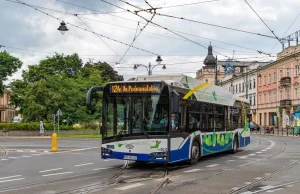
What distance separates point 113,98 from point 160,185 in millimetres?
4192

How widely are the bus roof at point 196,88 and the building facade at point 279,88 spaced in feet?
133

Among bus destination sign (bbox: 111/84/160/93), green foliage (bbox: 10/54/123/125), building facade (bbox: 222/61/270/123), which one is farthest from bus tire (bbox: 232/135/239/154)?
building facade (bbox: 222/61/270/123)

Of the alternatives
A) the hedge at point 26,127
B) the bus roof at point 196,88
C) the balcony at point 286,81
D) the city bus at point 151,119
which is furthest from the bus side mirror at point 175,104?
the balcony at point 286,81

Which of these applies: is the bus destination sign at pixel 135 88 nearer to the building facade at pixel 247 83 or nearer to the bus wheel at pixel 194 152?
the bus wheel at pixel 194 152

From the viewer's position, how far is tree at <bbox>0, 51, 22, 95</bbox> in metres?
71.4

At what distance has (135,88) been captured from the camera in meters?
13.1

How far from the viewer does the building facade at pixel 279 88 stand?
62.8 metres

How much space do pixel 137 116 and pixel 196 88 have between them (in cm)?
A: 349

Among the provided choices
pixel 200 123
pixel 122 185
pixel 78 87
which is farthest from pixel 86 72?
pixel 122 185

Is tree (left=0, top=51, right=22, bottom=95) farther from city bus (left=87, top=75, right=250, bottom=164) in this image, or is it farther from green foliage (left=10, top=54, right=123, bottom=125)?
city bus (left=87, top=75, right=250, bottom=164)

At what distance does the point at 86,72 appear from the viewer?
220ft

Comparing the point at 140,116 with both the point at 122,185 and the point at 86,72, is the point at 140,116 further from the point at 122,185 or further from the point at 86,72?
the point at 86,72

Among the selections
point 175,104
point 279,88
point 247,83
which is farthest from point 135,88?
point 247,83

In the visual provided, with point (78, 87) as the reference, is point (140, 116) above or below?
below
